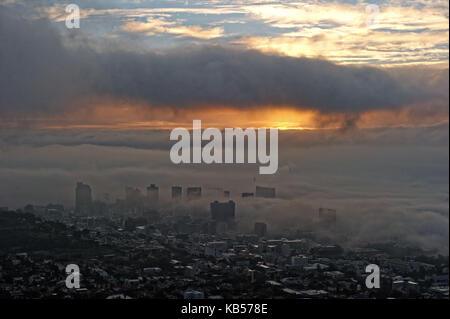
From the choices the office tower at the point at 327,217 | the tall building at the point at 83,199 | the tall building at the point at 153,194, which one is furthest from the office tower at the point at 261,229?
the tall building at the point at 83,199

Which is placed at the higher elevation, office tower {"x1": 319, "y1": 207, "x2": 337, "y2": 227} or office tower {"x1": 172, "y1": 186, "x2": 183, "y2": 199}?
office tower {"x1": 172, "y1": 186, "x2": 183, "y2": 199}

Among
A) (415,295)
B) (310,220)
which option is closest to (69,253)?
(310,220)

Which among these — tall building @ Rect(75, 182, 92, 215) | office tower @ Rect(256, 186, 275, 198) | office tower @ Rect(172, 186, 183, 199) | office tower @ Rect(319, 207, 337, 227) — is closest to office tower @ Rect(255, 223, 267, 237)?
office tower @ Rect(256, 186, 275, 198)

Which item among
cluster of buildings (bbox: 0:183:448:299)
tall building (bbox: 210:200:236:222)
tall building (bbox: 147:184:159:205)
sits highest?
tall building (bbox: 147:184:159:205)

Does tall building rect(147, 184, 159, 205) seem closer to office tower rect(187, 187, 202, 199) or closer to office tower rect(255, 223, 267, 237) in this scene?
office tower rect(187, 187, 202, 199)

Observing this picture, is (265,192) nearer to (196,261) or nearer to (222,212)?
(222,212)

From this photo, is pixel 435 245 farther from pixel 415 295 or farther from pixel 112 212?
pixel 112 212
